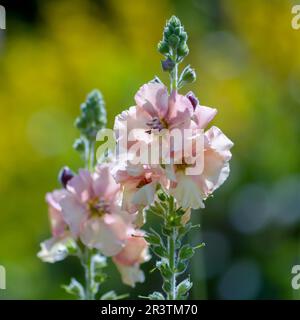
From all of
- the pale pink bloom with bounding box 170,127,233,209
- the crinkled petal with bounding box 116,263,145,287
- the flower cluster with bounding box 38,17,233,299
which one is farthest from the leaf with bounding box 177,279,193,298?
the crinkled petal with bounding box 116,263,145,287

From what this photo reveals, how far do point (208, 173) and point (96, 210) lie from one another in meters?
0.65

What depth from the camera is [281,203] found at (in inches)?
238

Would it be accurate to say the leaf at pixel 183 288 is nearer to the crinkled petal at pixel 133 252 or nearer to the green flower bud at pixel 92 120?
the crinkled petal at pixel 133 252

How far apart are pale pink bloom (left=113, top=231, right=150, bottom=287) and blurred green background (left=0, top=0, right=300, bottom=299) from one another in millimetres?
1746

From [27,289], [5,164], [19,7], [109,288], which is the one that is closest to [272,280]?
[109,288]

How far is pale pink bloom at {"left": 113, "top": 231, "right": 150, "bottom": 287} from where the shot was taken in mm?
3090

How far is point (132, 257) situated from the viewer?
123 inches

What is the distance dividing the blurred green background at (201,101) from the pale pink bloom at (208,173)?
89.4 inches

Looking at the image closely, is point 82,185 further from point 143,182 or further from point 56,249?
point 143,182

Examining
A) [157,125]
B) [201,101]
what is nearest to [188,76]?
[157,125]

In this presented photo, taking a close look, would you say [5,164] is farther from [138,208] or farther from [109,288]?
[138,208]

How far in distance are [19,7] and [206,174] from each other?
631 cm

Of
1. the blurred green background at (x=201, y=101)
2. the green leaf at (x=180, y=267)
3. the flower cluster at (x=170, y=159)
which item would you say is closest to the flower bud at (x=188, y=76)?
the flower cluster at (x=170, y=159)

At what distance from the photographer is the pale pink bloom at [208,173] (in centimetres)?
259
